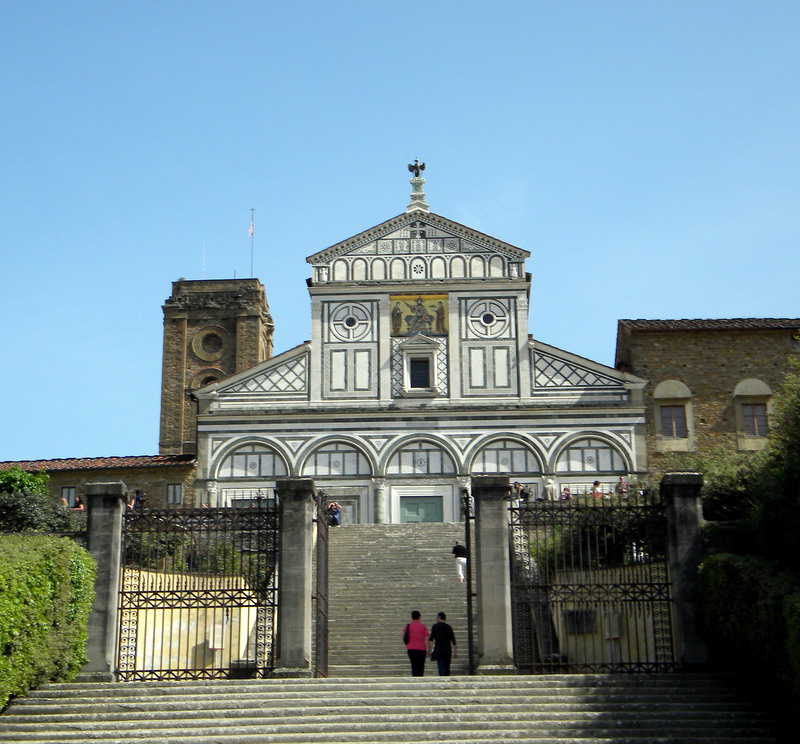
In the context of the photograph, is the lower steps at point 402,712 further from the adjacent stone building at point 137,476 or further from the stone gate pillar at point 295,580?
the adjacent stone building at point 137,476

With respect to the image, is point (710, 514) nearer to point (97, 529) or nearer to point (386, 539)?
point (386, 539)

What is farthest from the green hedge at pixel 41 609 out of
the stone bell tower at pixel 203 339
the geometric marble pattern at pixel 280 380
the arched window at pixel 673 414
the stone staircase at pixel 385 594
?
the stone bell tower at pixel 203 339

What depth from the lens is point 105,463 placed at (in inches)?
1722

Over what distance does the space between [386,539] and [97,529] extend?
40.1 ft

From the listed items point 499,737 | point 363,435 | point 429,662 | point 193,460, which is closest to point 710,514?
point 429,662

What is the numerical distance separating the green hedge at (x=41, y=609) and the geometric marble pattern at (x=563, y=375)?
2503cm

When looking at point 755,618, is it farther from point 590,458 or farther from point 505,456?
point 505,456

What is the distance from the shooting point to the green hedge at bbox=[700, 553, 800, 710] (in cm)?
1445

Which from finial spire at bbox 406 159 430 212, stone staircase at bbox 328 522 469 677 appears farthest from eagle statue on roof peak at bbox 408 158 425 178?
stone staircase at bbox 328 522 469 677

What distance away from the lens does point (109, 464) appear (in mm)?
43500

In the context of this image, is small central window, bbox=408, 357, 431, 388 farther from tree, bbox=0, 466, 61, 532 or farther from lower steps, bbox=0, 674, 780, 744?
lower steps, bbox=0, 674, 780, 744

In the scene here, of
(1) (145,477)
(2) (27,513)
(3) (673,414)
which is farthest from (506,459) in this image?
(2) (27,513)

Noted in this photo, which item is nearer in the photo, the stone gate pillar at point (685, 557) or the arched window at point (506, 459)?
the stone gate pillar at point (685, 557)

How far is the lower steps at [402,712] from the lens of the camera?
14500mm
